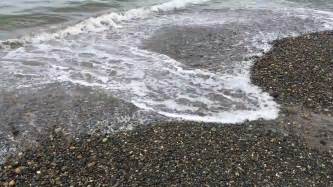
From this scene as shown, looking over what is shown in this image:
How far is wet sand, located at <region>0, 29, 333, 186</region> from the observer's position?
7.22m

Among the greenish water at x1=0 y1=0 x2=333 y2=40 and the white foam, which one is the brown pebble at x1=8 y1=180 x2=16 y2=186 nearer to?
the white foam

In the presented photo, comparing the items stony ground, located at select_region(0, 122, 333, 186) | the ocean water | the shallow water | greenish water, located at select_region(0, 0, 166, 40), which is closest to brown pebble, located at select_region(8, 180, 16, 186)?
stony ground, located at select_region(0, 122, 333, 186)

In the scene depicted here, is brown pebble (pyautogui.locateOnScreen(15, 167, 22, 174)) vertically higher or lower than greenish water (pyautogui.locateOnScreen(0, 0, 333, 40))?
lower

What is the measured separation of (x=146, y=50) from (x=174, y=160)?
6.91 meters

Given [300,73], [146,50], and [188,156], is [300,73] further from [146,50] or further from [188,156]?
[146,50]

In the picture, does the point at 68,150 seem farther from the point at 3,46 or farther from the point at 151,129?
the point at 3,46

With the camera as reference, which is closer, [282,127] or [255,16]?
[282,127]

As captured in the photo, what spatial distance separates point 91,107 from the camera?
390 inches

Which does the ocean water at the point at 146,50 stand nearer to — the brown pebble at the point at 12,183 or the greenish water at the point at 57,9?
the greenish water at the point at 57,9

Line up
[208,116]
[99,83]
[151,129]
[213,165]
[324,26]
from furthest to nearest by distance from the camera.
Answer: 1. [324,26]
2. [99,83]
3. [208,116]
4. [151,129]
5. [213,165]

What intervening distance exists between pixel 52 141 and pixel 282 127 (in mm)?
4131

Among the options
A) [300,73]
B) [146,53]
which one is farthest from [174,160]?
[146,53]

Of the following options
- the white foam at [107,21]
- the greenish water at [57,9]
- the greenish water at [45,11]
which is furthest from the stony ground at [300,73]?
the greenish water at [45,11]

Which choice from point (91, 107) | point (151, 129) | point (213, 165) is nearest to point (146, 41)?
point (91, 107)
